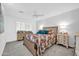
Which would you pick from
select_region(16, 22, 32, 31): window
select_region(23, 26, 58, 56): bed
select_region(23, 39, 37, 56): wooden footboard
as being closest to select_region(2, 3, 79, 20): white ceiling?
select_region(16, 22, 32, 31): window

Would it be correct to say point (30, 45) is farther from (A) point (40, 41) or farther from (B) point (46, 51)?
(B) point (46, 51)

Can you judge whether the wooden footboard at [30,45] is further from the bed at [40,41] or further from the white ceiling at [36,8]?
the white ceiling at [36,8]

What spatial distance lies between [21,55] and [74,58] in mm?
1166

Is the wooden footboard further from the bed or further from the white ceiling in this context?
the white ceiling

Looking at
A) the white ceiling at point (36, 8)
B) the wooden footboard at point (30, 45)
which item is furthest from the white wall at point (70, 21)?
the wooden footboard at point (30, 45)

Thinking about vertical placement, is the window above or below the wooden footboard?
above

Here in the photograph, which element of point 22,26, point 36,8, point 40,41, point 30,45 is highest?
point 36,8

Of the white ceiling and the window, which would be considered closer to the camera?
the window

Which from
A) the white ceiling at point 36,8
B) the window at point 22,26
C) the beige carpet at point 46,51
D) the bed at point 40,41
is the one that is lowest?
the beige carpet at point 46,51

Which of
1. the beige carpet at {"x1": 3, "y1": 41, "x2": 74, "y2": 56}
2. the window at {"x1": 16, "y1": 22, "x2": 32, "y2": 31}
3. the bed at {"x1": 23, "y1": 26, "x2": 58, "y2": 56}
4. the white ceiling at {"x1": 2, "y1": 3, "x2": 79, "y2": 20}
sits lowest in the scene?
the beige carpet at {"x1": 3, "y1": 41, "x2": 74, "y2": 56}

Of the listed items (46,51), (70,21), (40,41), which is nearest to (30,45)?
(40,41)

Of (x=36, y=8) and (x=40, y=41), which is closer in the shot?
(x=40, y=41)

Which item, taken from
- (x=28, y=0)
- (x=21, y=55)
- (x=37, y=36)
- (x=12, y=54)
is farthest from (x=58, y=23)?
(x=12, y=54)

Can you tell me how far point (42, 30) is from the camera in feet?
5.39
